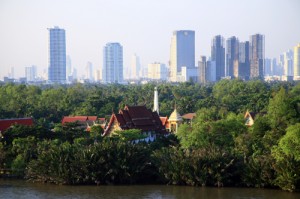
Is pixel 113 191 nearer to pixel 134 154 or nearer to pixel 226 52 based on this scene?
pixel 134 154

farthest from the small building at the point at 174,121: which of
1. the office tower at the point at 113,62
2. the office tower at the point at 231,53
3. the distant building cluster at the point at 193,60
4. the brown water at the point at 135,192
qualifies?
the office tower at the point at 113,62

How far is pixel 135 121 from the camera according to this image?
3023 centimetres

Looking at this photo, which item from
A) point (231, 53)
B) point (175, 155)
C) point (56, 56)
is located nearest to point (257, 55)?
point (231, 53)

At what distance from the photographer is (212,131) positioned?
25453mm

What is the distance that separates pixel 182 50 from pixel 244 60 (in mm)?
25171

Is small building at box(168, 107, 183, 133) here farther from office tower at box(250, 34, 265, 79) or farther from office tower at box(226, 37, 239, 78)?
office tower at box(226, 37, 239, 78)

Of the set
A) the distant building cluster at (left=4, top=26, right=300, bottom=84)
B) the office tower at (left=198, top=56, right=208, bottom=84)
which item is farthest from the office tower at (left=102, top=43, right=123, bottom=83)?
the office tower at (left=198, top=56, right=208, bottom=84)

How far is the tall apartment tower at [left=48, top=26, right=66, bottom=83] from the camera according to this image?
5689 inches

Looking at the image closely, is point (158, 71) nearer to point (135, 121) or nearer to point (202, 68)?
A: point (202, 68)

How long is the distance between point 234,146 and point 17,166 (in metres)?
8.96

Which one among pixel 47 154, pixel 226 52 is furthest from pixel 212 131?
pixel 226 52

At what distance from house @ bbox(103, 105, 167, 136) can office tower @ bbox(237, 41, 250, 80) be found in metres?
106

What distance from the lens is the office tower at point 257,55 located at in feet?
452

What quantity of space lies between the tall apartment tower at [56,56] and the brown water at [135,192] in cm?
A: 12337
